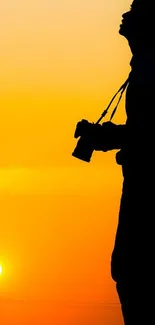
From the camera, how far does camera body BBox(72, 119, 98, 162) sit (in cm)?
1620

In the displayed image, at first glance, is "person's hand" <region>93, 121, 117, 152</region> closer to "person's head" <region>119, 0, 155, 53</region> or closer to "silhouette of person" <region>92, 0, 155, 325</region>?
"silhouette of person" <region>92, 0, 155, 325</region>

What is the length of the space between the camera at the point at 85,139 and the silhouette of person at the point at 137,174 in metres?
0.13

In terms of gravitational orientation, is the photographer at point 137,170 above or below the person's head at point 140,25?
below

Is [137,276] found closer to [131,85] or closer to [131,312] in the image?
[131,312]

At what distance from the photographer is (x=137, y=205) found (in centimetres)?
1583

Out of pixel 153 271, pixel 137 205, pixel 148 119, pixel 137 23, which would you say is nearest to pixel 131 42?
pixel 137 23

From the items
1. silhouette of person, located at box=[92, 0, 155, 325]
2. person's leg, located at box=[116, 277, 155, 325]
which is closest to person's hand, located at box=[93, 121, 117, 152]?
silhouette of person, located at box=[92, 0, 155, 325]

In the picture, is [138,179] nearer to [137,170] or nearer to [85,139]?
[137,170]

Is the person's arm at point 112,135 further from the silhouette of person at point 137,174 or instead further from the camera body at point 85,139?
the camera body at point 85,139

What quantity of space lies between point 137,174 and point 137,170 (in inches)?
2.4

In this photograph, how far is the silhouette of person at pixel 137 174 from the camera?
15.7 metres

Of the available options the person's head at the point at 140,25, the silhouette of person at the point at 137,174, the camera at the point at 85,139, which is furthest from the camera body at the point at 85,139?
the person's head at the point at 140,25

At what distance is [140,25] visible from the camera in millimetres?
16109

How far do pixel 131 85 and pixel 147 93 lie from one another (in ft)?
1.35
